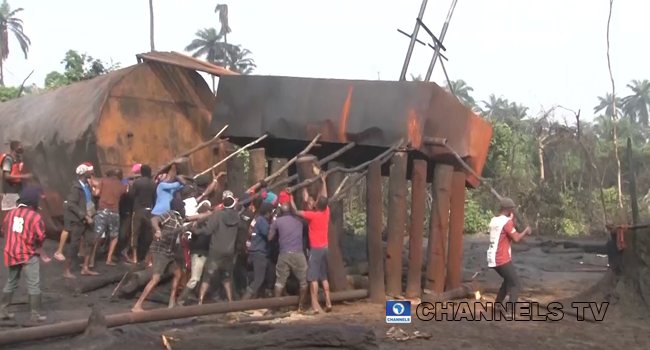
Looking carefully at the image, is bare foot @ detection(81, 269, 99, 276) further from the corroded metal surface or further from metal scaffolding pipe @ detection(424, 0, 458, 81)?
metal scaffolding pipe @ detection(424, 0, 458, 81)

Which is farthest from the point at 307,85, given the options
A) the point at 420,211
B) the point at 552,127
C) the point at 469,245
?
the point at 552,127

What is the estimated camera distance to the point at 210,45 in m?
62.5

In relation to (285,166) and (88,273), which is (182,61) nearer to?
(285,166)

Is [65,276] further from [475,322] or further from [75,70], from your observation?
[75,70]

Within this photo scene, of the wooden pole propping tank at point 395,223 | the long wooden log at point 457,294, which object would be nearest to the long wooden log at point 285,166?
the wooden pole propping tank at point 395,223

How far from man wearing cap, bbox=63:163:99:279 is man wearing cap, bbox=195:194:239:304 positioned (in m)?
2.36

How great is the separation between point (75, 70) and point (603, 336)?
19.9 metres

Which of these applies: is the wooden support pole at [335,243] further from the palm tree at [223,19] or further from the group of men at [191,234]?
the palm tree at [223,19]

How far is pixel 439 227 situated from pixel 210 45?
2136 inches

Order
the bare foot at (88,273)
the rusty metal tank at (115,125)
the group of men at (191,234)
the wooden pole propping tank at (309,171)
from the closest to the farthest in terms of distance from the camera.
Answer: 1. the group of men at (191,234)
2. the wooden pole propping tank at (309,171)
3. the bare foot at (88,273)
4. the rusty metal tank at (115,125)

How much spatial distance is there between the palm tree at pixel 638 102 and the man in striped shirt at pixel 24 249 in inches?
2734

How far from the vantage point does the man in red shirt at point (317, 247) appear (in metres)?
9.17

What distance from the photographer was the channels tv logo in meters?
→ 8.46

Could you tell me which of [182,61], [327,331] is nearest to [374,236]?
[327,331]
